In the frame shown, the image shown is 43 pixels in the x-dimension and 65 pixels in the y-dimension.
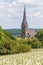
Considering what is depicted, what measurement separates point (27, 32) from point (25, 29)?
95.7 inches

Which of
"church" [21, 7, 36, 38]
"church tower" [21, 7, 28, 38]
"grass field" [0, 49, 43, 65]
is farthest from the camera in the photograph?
"church" [21, 7, 36, 38]

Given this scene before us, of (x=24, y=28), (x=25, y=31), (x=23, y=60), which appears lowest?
(x=25, y=31)

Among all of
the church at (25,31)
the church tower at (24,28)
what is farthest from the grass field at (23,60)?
the church at (25,31)

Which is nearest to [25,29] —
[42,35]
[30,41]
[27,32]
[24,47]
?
[27,32]

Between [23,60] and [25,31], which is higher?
[23,60]

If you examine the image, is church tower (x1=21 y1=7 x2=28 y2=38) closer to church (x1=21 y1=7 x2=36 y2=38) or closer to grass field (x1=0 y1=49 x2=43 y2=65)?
church (x1=21 y1=7 x2=36 y2=38)

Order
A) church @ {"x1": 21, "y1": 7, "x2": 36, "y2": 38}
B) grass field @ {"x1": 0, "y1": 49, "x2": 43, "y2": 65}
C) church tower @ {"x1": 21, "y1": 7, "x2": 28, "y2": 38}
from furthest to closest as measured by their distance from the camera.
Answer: church @ {"x1": 21, "y1": 7, "x2": 36, "y2": 38}
church tower @ {"x1": 21, "y1": 7, "x2": 28, "y2": 38}
grass field @ {"x1": 0, "y1": 49, "x2": 43, "y2": 65}

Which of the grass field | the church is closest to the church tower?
the church

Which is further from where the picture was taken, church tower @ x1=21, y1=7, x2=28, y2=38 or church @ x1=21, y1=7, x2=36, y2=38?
church @ x1=21, y1=7, x2=36, y2=38

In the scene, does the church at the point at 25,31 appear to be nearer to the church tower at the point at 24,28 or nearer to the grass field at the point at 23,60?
the church tower at the point at 24,28

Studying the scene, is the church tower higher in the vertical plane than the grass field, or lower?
lower

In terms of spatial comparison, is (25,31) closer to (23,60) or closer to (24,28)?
(24,28)

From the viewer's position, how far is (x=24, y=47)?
2251 inches

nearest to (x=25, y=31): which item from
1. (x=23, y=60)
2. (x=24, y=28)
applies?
(x=24, y=28)
